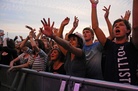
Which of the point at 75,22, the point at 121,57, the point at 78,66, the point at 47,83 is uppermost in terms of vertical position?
the point at 75,22

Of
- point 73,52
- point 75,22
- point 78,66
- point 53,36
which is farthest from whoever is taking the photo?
point 75,22

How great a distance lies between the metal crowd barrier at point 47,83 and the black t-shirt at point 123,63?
35 centimetres

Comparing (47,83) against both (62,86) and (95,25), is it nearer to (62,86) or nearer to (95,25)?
(62,86)

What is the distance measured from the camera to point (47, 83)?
3508 mm

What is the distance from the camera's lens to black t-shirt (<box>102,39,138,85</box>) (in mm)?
2771

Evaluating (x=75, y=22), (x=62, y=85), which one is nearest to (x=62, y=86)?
(x=62, y=85)

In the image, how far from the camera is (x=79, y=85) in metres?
2.84

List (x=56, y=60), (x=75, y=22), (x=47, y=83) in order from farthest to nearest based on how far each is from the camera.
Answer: (x=75, y=22), (x=56, y=60), (x=47, y=83)

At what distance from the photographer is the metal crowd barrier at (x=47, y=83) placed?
2.52 m

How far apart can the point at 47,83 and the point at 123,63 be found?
126cm

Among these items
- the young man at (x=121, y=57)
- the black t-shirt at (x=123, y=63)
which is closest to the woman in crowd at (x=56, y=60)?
the young man at (x=121, y=57)

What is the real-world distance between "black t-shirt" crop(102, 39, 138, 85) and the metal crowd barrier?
35cm

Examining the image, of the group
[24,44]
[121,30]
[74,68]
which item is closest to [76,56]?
[74,68]

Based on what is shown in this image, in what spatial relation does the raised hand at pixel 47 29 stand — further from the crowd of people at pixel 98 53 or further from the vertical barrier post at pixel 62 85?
the vertical barrier post at pixel 62 85
